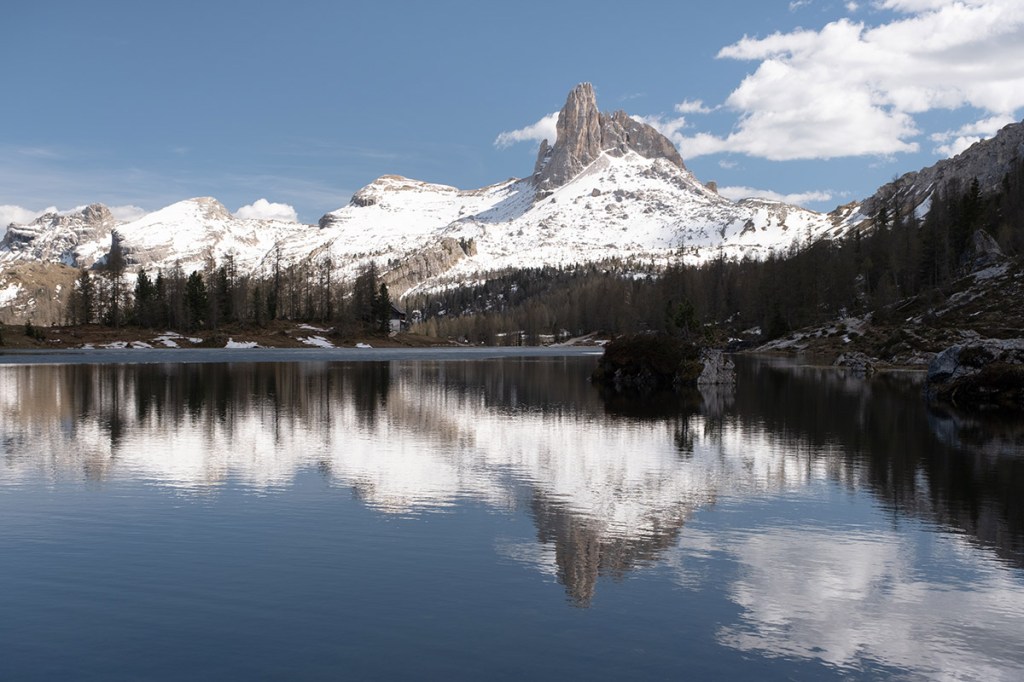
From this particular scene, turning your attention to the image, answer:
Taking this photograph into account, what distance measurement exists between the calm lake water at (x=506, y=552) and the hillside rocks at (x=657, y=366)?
26.7 m

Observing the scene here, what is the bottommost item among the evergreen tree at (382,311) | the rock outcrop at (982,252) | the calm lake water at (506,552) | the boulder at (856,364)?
the calm lake water at (506,552)

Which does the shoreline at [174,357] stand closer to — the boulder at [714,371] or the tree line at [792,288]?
the tree line at [792,288]

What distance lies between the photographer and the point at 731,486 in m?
21.8

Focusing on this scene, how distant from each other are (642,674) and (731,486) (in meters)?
12.7

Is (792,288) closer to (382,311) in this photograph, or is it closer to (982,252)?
(982,252)

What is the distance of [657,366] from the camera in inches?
2368

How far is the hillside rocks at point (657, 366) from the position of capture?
59.9m

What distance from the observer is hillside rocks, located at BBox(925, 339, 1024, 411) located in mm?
44656

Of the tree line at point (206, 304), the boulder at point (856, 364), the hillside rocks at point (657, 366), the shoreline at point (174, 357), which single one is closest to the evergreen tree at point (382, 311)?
the tree line at point (206, 304)

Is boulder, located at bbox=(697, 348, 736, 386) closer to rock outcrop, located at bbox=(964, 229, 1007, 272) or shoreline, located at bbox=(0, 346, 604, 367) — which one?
shoreline, located at bbox=(0, 346, 604, 367)

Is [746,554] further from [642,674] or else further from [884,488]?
[884,488]

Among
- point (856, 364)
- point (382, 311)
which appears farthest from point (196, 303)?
point (856, 364)

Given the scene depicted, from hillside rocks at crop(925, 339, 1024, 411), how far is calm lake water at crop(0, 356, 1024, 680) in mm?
13317

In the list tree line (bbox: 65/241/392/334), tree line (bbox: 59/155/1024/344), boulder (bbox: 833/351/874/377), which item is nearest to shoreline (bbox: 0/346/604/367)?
tree line (bbox: 65/241/392/334)
